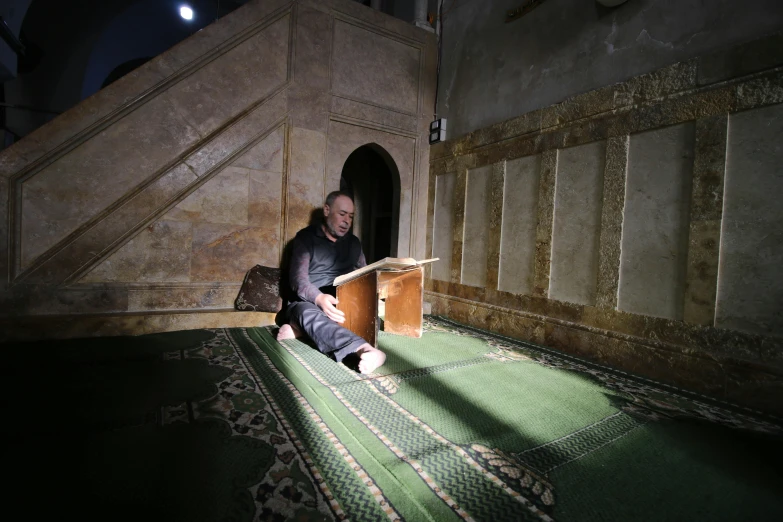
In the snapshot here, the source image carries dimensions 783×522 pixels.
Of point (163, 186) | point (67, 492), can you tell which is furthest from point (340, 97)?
point (67, 492)

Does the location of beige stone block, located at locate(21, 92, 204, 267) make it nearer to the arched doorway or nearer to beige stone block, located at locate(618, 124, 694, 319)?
the arched doorway

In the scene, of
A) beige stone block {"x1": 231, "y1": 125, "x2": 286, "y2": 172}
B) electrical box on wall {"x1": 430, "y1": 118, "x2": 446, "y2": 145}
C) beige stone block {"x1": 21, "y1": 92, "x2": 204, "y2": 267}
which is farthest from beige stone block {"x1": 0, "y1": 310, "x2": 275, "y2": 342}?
electrical box on wall {"x1": 430, "y1": 118, "x2": 446, "y2": 145}

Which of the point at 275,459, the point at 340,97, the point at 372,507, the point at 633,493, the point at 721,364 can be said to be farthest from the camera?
the point at 340,97

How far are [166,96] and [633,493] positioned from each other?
14.9 feet

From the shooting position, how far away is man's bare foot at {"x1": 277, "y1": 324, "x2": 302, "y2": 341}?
3.25 m

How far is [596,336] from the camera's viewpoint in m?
3.10

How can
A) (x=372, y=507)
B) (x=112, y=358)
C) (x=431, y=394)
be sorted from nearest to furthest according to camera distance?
(x=372, y=507) < (x=431, y=394) < (x=112, y=358)

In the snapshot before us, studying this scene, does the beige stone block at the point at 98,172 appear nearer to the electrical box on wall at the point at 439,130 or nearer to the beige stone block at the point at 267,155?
the beige stone block at the point at 267,155

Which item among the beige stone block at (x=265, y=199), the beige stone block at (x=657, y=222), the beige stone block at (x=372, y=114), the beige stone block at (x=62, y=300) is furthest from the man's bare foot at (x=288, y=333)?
the beige stone block at (x=657, y=222)

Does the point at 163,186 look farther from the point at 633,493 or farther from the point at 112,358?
the point at 633,493

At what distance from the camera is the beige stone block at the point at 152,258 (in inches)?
133

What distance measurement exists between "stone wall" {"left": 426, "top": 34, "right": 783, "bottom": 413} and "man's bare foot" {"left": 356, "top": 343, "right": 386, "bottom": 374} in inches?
74.0

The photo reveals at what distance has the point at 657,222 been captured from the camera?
2.76m

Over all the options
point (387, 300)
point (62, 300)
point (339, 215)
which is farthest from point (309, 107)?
point (62, 300)
